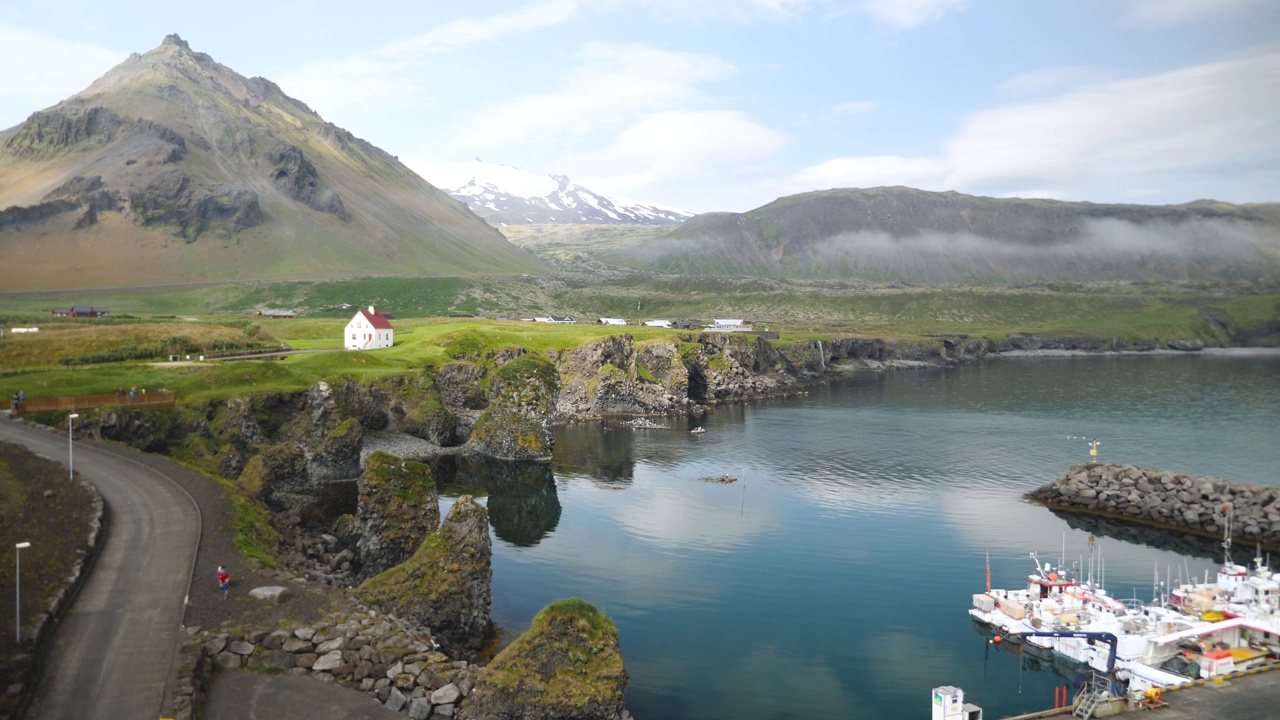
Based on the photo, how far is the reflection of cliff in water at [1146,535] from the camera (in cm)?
5544

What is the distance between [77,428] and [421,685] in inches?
1781

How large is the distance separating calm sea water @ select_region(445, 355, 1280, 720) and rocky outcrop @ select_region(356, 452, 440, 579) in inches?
240

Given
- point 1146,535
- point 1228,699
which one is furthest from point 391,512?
point 1146,535

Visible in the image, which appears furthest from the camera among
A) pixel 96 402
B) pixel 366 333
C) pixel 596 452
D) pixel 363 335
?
pixel 363 335

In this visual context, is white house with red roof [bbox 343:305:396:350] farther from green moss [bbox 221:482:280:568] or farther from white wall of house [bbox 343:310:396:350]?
green moss [bbox 221:482:280:568]

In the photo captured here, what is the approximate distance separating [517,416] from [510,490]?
1363 cm

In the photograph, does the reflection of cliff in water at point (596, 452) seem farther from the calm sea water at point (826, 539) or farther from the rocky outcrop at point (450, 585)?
the rocky outcrop at point (450, 585)

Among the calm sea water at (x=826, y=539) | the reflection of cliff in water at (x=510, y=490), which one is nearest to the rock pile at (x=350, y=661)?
the calm sea water at (x=826, y=539)

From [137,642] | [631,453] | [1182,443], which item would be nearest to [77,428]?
[137,642]

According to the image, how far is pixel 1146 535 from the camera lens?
59375 mm

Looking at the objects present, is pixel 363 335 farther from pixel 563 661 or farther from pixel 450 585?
pixel 563 661

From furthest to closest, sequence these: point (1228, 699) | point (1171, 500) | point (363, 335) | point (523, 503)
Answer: point (363, 335), point (523, 503), point (1171, 500), point (1228, 699)

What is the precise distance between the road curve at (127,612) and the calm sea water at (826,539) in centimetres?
1616

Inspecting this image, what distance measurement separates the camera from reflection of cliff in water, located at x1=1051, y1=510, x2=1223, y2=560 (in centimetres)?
5544
